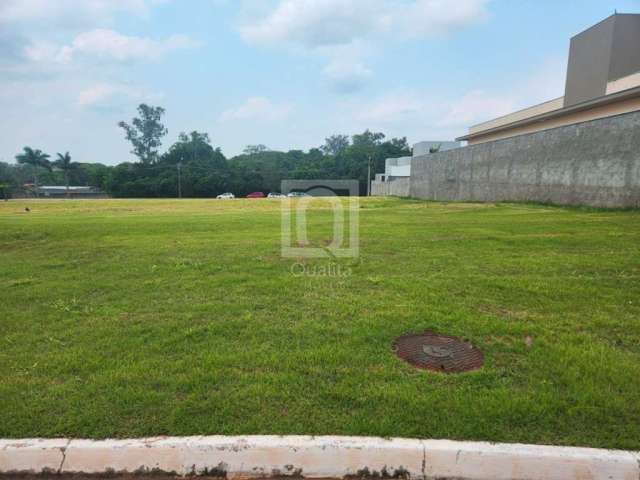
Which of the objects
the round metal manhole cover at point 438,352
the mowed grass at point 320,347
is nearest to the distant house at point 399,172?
the mowed grass at point 320,347

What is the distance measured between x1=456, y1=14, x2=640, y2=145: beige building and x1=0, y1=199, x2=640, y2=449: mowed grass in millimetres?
15209

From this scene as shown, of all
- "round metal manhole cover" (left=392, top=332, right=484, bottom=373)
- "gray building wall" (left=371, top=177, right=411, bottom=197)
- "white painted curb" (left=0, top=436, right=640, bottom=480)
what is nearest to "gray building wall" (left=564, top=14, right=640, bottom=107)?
"gray building wall" (left=371, top=177, right=411, bottom=197)

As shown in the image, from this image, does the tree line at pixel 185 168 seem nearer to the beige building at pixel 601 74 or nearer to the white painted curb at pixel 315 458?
the beige building at pixel 601 74

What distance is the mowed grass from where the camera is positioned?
99.6 inches

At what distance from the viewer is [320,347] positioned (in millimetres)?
3486

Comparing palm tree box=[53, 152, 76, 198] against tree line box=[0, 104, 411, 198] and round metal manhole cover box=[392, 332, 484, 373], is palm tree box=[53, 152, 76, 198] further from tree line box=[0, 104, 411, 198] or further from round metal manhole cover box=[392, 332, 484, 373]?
round metal manhole cover box=[392, 332, 484, 373]

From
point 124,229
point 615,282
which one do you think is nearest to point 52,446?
point 615,282

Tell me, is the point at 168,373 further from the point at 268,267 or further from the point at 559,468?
the point at 268,267

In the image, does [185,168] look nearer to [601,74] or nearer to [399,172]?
[399,172]

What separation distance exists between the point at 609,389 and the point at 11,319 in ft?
19.1

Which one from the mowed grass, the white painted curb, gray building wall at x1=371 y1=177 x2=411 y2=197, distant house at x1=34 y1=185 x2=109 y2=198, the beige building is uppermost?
the beige building

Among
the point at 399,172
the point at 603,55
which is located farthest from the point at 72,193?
the point at 603,55

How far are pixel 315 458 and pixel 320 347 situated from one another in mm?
1243

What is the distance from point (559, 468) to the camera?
7.25 feet
